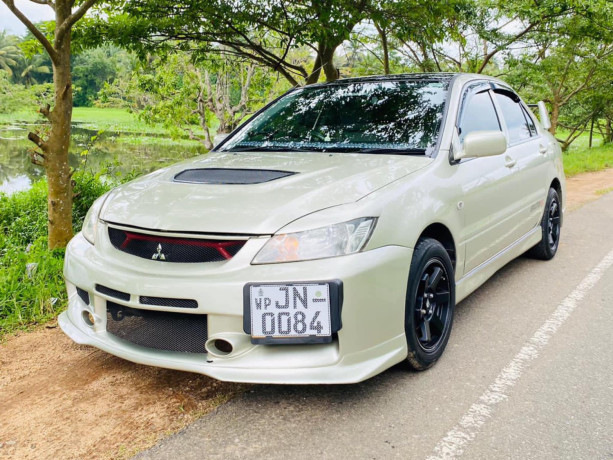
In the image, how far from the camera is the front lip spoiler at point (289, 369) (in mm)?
2451

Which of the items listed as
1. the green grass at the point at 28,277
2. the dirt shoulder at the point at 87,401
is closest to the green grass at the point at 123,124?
the green grass at the point at 28,277

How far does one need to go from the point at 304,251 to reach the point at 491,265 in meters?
1.98

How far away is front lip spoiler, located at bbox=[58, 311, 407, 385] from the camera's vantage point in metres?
2.45

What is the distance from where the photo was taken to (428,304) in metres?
3.08

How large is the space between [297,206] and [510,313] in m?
2.12

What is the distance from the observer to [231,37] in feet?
26.2

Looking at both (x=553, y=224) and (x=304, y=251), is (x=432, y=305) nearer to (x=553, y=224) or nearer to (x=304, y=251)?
(x=304, y=251)

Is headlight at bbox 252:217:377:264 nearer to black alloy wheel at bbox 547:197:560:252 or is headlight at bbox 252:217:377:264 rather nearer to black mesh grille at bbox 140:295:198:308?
black mesh grille at bbox 140:295:198:308

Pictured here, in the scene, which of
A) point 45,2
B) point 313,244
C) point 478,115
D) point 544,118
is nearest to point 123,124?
point 45,2

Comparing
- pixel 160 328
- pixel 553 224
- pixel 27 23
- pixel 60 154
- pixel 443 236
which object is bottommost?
pixel 553 224

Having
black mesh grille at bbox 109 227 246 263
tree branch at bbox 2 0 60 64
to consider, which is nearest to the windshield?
black mesh grille at bbox 109 227 246 263

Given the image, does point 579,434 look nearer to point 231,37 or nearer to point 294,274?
point 294,274

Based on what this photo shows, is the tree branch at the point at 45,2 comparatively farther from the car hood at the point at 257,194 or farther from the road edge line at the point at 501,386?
the road edge line at the point at 501,386

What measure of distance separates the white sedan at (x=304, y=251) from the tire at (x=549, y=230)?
5.08ft
